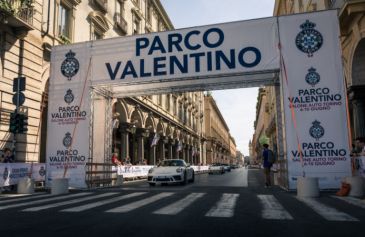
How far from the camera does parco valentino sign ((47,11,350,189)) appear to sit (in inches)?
472

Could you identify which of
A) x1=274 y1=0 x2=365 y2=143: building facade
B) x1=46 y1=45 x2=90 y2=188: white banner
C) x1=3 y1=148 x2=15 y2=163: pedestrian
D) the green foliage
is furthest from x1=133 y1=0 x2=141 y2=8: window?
x1=3 y1=148 x2=15 y2=163: pedestrian

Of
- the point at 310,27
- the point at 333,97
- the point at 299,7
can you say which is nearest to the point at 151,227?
the point at 333,97

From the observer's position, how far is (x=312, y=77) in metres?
12.3

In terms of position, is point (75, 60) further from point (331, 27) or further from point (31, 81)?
point (331, 27)

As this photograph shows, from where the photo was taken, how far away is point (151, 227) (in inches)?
214

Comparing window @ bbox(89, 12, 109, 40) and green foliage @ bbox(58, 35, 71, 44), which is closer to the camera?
green foliage @ bbox(58, 35, 71, 44)

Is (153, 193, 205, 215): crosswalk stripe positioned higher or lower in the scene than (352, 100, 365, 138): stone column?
lower

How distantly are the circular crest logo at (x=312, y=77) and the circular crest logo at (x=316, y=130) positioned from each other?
138 cm

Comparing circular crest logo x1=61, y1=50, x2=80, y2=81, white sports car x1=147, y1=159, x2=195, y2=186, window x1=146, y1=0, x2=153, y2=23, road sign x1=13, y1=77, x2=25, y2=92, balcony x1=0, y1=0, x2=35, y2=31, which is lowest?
white sports car x1=147, y1=159, x2=195, y2=186

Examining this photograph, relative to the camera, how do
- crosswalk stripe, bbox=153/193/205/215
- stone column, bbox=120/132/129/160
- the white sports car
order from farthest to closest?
1. stone column, bbox=120/132/129/160
2. the white sports car
3. crosswalk stripe, bbox=153/193/205/215

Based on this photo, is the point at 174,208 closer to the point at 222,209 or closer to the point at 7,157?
the point at 222,209

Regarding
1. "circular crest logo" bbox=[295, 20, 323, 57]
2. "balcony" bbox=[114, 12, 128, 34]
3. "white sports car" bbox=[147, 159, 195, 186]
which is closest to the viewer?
"circular crest logo" bbox=[295, 20, 323, 57]

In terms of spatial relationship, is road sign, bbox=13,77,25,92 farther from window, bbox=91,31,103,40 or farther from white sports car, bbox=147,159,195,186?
window, bbox=91,31,103,40

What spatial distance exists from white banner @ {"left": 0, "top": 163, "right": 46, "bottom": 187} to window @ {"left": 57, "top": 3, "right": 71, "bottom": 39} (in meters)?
8.79
